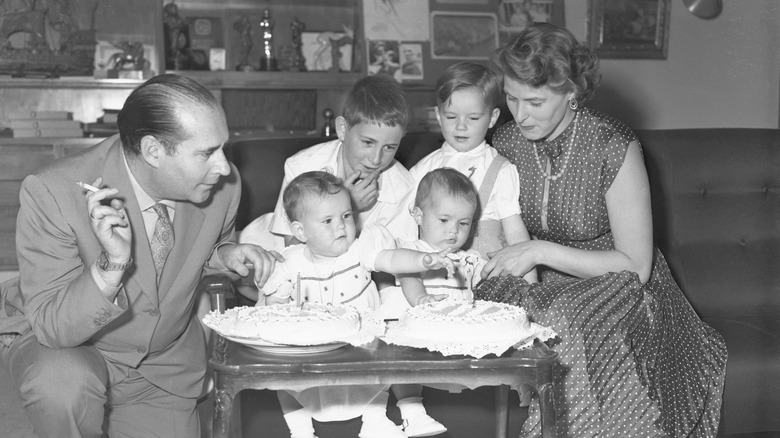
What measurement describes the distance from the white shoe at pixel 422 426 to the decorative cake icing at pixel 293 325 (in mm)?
598

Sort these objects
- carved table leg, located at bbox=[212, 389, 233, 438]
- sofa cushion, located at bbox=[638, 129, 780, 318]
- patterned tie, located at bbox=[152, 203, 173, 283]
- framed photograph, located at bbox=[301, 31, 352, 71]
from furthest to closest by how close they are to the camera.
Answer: framed photograph, located at bbox=[301, 31, 352, 71], sofa cushion, located at bbox=[638, 129, 780, 318], patterned tie, located at bbox=[152, 203, 173, 283], carved table leg, located at bbox=[212, 389, 233, 438]

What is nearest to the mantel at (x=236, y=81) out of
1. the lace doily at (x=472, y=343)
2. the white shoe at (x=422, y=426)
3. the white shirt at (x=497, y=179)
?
the white shirt at (x=497, y=179)

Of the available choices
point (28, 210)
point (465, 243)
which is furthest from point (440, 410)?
point (28, 210)

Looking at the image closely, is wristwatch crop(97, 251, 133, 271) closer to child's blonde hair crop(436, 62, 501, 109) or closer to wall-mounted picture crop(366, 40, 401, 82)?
child's blonde hair crop(436, 62, 501, 109)

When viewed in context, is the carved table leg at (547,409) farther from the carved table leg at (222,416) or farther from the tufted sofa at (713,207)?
the tufted sofa at (713,207)

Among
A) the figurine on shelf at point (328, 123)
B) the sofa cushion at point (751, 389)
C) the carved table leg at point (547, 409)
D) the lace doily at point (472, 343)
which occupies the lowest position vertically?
the sofa cushion at point (751, 389)

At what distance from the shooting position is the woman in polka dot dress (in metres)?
2.57

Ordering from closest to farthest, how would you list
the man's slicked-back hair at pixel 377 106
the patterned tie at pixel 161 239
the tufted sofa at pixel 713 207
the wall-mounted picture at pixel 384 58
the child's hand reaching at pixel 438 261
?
the child's hand reaching at pixel 438 261, the patterned tie at pixel 161 239, the man's slicked-back hair at pixel 377 106, the tufted sofa at pixel 713 207, the wall-mounted picture at pixel 384 58

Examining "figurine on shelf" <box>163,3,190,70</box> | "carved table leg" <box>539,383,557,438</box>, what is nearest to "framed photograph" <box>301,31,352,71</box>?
"figurine on shelf" <box>163,3,190,70</box>

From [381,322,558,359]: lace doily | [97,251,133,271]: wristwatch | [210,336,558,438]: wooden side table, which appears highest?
[97,251,133,271]: wristwatch

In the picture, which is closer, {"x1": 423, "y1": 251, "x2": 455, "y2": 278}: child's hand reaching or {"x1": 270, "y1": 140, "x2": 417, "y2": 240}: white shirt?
{"x1": 423, "y1": 251, "x2": 455, "y2": 278}: child's hand reaching

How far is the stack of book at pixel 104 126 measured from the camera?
5770 mm

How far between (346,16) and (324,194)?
389 cm

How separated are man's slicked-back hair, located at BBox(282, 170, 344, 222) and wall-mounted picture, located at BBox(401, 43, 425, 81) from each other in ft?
11.2
